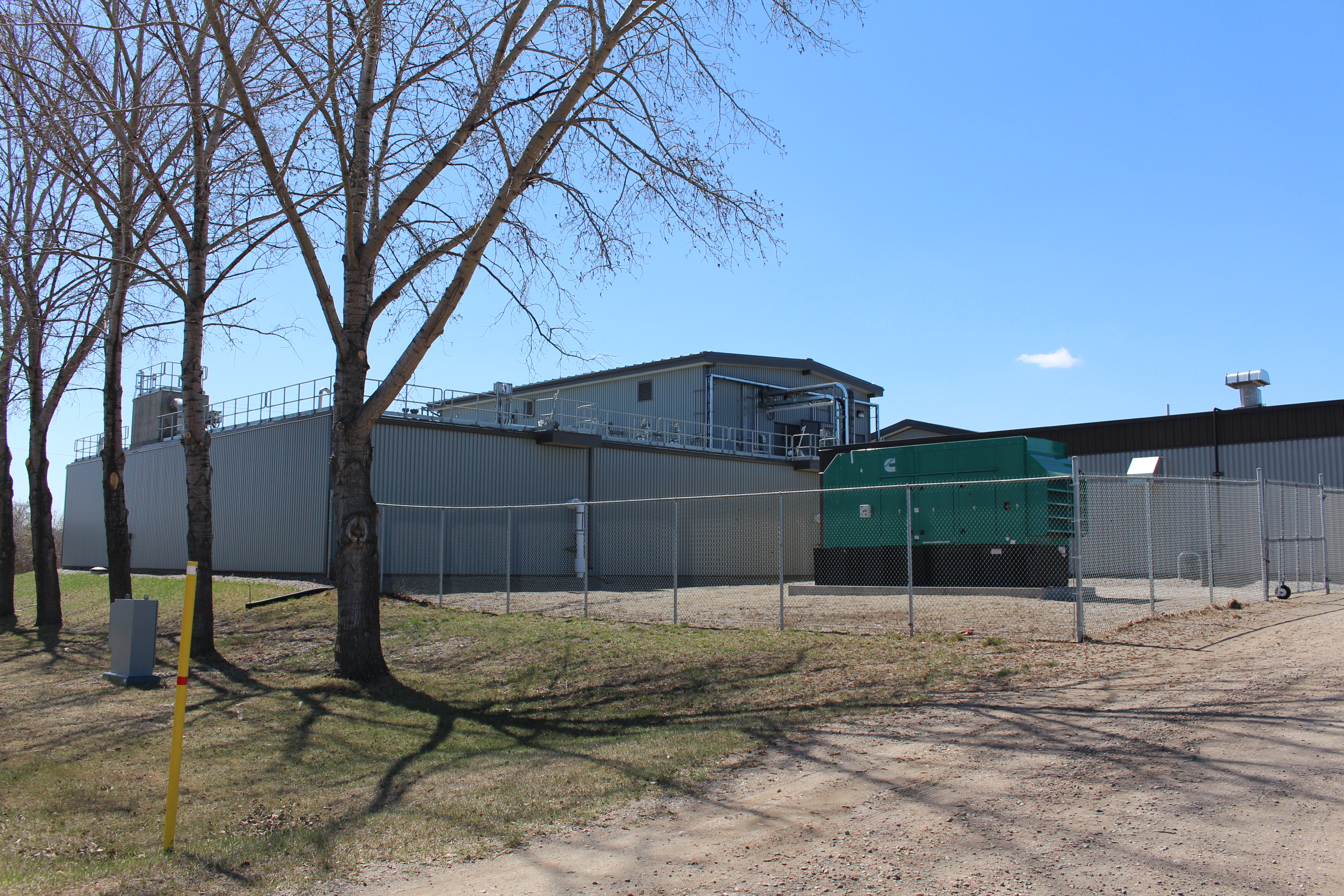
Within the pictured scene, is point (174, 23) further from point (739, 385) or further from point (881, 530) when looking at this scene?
point (739, 385)

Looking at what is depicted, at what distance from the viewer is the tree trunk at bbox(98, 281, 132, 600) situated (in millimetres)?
15711

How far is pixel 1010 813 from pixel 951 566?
15830 mm

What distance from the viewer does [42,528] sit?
63.1 feet

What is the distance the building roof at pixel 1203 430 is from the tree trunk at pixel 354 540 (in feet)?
50.5

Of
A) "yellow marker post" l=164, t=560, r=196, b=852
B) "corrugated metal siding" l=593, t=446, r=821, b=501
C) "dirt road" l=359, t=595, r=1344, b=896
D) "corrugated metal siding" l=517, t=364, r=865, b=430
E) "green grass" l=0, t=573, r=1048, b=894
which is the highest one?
"corrugated metal siding" l=517, t=364, r=865, b=430

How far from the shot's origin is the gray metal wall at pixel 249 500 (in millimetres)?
26594

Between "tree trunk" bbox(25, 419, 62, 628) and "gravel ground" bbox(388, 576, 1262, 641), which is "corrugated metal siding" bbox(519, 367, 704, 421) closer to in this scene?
"gravel ground" bbox(388, 576, 1262, 641)

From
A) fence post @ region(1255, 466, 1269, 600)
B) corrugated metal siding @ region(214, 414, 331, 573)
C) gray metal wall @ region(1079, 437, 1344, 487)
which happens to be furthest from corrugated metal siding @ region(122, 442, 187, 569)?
fence post @ region(1255, 466, 1269, 600)

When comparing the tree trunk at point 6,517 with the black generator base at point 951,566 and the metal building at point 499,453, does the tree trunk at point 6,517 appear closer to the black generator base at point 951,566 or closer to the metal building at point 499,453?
the metal building at point 499,453

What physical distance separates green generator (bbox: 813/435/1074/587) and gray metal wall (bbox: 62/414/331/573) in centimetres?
1409

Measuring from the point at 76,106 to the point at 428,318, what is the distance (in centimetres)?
593

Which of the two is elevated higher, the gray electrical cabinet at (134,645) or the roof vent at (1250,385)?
the roof vent at (1250,385)

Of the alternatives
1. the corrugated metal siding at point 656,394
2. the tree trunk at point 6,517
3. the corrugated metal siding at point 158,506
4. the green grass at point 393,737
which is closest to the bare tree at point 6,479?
the tree trunk at point 6,517

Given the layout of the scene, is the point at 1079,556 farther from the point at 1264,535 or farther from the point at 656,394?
the point at 656,394
